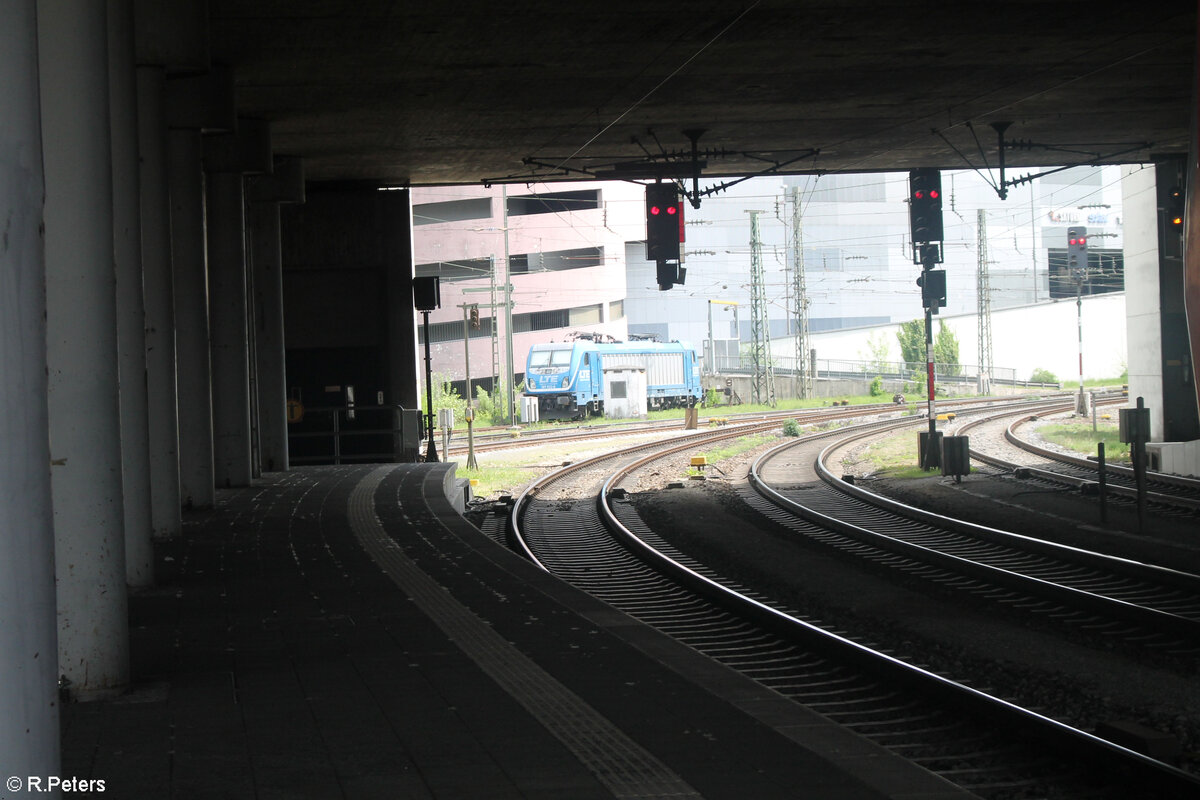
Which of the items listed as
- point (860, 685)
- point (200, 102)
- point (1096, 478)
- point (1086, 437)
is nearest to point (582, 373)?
point (1086, 437)

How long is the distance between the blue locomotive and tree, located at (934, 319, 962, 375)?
755 inches

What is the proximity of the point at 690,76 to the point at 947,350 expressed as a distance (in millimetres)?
51708

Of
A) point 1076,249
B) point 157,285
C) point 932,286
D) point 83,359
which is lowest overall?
point 83,359

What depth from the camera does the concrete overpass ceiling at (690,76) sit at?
13836 mm

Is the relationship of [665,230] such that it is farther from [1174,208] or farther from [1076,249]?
[1076,249]

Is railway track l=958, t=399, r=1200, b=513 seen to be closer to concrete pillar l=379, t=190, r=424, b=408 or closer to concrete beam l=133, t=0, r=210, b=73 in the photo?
concrete pillar l=379, t=190, r=424, b=408

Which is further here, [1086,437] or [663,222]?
[1086,437]

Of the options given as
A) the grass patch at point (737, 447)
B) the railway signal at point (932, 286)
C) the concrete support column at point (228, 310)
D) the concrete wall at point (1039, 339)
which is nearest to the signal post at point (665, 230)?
the railway signal at point (932, 286)

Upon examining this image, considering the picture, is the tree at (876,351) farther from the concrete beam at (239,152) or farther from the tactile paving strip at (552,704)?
the tactile paving strip at (552,704)

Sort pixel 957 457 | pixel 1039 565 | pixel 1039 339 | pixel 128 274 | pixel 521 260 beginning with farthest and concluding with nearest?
pixel 1039 339
pixel 521 260
pixel 957 457
pixel 1039 565
pixel 128 274

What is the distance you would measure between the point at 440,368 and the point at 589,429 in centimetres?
2331

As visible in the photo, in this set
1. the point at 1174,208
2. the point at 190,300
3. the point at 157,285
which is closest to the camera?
the point at 157,285

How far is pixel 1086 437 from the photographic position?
2881 centimetres

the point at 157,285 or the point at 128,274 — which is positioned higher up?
the point at 157,285
